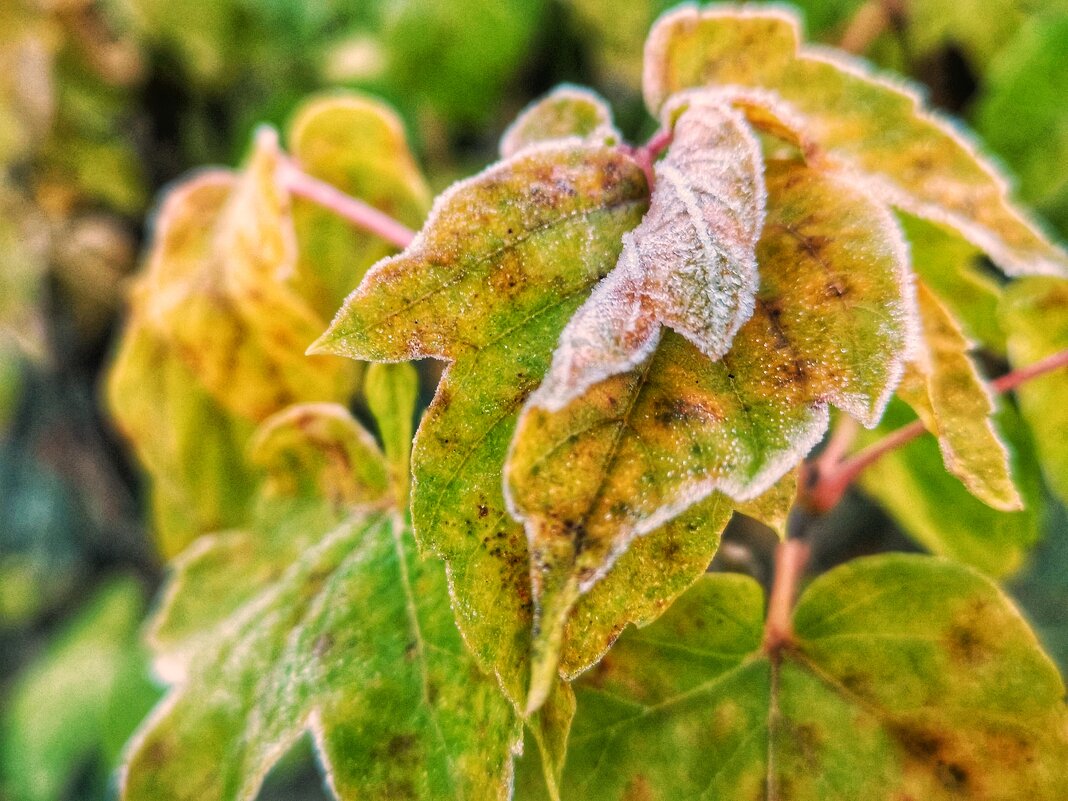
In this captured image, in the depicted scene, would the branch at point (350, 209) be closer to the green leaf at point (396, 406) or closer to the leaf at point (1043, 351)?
the green leaf at point (396, 406)

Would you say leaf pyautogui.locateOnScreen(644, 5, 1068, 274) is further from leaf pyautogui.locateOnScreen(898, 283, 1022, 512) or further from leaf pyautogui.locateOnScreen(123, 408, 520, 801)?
leaf pyautogui.locateOnScreen(123, 408, 520, 801)

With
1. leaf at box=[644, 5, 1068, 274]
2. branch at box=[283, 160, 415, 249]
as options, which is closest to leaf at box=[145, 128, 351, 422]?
branch at box=[283, 160, 415, 249]

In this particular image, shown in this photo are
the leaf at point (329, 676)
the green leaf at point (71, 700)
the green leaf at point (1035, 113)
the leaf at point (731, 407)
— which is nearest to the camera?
the leaf at point (731, 407)

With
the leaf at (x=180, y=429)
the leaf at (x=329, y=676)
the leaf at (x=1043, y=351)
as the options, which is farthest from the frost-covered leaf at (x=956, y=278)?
the leaf at (x=180, y=429)

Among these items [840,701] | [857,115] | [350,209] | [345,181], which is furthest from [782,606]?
[345,181]

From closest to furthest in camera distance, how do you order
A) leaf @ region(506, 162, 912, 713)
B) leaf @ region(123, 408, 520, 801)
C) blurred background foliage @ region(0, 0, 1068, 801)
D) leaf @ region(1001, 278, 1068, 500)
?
leaf @ region(506, 162, 912, 713), leaf @ region(123, 408, 520, 801), leaf @ region(1001, 278, 1068, 500), blurred background foliage @ region(0, 0, 1068, 801)

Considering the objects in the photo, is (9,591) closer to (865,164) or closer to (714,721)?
(714,721)
